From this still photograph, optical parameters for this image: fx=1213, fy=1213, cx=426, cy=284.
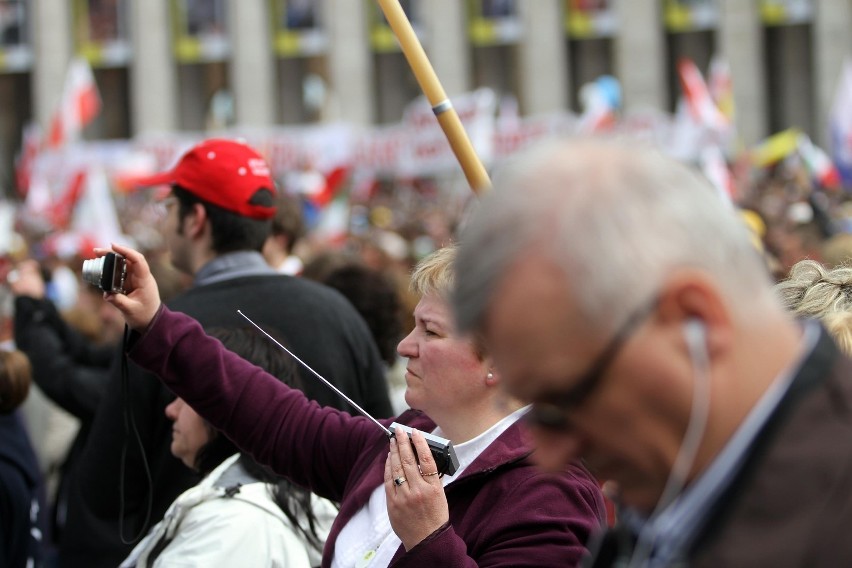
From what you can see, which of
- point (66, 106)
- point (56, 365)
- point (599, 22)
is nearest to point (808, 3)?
point (599, 22)

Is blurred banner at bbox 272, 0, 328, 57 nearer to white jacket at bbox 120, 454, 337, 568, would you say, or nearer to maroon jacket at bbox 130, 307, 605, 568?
white jacket at bbox 120, 454, 337, 568

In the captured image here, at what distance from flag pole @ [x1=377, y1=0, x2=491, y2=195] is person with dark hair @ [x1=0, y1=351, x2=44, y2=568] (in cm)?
193

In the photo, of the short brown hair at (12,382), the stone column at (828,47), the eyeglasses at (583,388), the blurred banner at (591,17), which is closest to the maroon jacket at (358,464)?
the eyeglasses at (583,388)

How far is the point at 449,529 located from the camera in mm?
2006

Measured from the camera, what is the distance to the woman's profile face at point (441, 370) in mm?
2354

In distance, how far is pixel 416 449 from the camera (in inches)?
81.3

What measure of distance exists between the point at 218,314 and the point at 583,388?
96.9 inches

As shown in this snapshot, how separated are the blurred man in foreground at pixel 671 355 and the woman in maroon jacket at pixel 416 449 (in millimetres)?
882

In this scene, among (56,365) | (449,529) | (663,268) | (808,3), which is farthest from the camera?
(808,3)

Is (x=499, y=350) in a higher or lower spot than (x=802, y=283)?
higher

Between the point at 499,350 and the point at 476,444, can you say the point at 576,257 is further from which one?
the point at 476,444

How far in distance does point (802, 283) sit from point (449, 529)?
1194 mm

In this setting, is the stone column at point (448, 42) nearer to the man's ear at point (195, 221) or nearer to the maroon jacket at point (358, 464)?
the man's ear at point (195, 221)

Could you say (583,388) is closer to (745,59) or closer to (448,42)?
(745,59)
